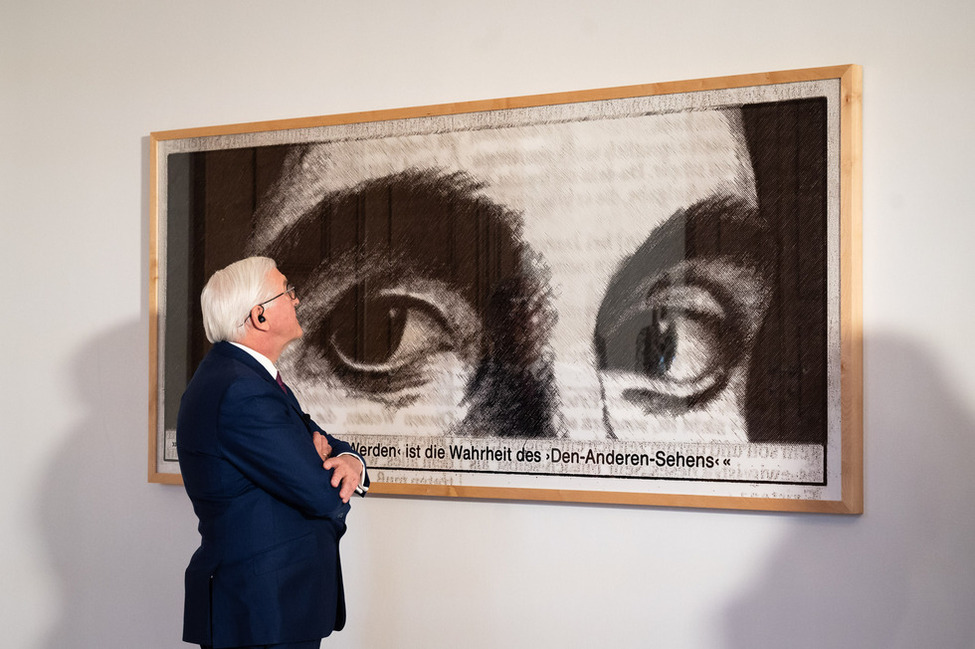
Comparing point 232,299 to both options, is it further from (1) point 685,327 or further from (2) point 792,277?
(2) point 792,277

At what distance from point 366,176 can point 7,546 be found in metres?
1.95

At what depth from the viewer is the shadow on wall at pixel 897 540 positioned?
92.6 inches

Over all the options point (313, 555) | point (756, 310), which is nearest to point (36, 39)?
point (313, 555)

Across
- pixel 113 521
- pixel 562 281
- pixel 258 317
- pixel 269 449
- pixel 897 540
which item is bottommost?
pixel 113 521

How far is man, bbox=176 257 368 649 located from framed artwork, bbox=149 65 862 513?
0.63m

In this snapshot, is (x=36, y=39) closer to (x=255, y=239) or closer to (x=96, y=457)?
(x=255, y=239)

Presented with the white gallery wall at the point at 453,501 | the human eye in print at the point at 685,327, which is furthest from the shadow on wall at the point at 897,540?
the human eye in print at the point at 685,327

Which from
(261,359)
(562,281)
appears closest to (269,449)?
(261,359)

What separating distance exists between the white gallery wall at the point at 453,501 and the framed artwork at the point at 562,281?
0.09m

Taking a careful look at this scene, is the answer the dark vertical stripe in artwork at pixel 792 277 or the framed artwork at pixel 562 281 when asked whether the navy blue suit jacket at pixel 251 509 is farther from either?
the dark vertical stripe in artwork at pixel 792 277

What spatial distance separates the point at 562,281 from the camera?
2.67m

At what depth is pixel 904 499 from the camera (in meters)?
2.39

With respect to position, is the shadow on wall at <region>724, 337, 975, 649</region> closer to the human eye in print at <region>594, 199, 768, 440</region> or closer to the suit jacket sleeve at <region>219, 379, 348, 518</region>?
the human eye in print at <region>594, 199, 768, 440</region>

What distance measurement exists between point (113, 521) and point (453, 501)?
4.26 feet
